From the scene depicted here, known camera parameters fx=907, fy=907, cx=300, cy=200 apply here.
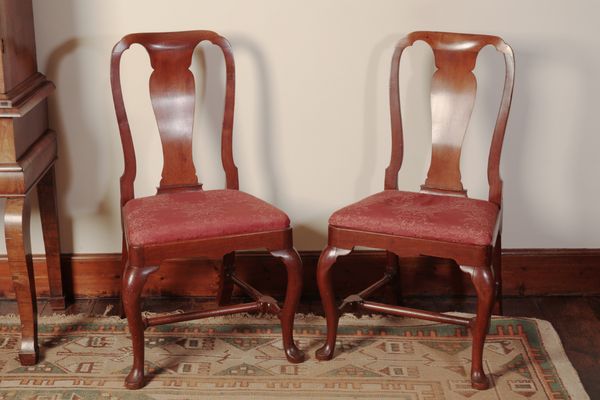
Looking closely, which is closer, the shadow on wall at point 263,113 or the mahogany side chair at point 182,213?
the mahogany side chair at point 182,213

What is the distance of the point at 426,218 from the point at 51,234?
156 cm

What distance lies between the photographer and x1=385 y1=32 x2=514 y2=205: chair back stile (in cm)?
336

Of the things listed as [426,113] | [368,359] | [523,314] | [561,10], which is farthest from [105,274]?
[561,10]

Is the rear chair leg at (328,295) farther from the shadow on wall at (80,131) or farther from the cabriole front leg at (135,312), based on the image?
the shadow on wall at (80,131)

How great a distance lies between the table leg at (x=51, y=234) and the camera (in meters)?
3.63

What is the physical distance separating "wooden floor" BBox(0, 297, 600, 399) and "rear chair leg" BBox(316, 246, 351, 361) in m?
0.40

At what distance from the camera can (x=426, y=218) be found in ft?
10.2

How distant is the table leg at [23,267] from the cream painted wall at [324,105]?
598 millimetres

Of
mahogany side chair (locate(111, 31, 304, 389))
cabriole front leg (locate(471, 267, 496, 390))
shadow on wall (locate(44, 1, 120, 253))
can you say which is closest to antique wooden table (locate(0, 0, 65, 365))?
shadow on wall (locate(44, 1, 120, 253))

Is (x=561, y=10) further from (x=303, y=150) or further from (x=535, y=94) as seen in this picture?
(x=303, y=150)

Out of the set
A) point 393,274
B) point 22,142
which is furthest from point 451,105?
point 22,142

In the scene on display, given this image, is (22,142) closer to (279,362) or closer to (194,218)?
(194,218)

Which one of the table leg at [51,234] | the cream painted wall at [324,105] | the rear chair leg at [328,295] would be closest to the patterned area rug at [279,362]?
the rear chair leg at [328,295]

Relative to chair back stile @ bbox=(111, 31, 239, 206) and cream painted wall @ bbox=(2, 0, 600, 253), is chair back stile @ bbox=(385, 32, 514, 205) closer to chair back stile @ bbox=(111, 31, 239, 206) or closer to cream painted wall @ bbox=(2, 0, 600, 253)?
cream painted wall @ bbox=(2, 0, 600, 253)
